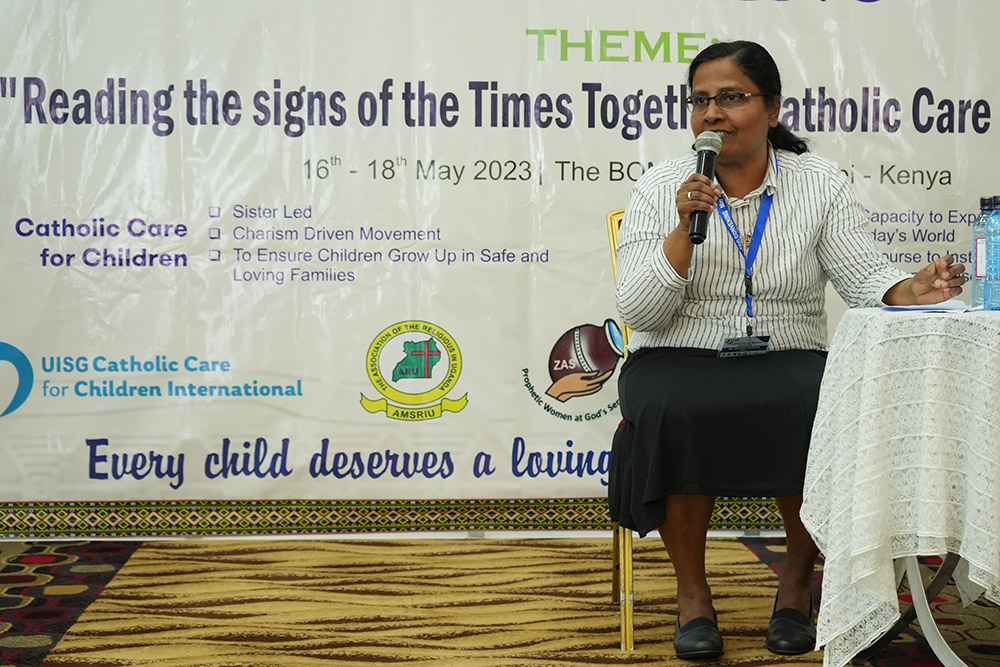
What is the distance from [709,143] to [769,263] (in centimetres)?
35

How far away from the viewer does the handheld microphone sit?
2.12 m

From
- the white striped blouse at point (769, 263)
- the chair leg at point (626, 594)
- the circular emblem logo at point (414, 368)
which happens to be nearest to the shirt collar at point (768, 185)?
the white striped blouse at point (769, 263)

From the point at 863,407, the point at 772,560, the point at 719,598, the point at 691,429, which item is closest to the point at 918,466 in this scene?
the point at 863,407

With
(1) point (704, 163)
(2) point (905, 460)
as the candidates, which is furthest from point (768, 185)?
(2) point (905, 460)

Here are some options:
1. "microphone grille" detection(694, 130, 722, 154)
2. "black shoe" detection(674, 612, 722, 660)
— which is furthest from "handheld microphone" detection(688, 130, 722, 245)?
"black shoe" detection(674, 612, 722, 660)

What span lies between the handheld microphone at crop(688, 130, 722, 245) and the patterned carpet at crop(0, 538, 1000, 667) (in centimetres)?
98

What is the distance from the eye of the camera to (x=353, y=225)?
3314mm

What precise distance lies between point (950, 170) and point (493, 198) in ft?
5.33

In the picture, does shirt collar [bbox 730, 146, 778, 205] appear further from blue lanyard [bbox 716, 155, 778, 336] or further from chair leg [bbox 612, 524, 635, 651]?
chair leg [bbox 612, 524, 635, 651]

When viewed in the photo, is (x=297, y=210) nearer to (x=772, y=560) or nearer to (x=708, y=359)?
(x=708, y=359)

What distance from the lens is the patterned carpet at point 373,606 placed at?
2.24 metres

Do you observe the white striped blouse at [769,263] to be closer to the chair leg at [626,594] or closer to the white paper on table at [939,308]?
the white paper on table at [939,308]

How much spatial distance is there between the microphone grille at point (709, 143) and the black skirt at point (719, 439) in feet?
1.74

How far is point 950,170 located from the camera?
3.41m
